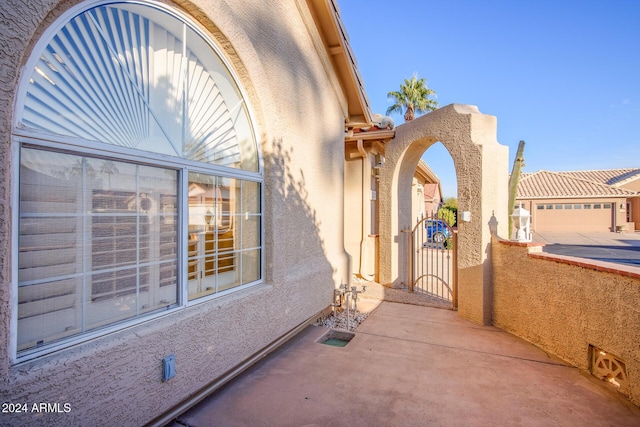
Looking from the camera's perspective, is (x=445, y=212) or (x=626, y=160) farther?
(x=626, y=160)

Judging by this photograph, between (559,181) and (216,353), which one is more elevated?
(559,181)

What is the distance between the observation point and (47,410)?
244cm

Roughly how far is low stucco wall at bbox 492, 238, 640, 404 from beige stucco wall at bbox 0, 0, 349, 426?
3.93 meters

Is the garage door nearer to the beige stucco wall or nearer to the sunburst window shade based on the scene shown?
the beige stucco wall

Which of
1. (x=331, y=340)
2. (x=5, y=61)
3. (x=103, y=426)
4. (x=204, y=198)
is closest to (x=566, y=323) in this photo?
(x=331, y=340)

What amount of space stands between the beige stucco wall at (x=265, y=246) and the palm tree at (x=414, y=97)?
2596cm

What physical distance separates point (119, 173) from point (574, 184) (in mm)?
44358

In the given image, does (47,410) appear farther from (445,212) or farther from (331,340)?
(445,212)

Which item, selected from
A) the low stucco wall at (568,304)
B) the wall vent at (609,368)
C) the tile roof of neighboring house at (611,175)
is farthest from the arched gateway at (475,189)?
the tile roof of neighboring house at (611,175)

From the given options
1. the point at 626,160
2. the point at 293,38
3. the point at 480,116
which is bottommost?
the point at 480,116

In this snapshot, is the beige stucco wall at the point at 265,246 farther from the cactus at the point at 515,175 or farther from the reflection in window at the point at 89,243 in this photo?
the cactus at the point at 515,175

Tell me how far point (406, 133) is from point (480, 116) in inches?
97.5

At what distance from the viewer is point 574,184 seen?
116 ft

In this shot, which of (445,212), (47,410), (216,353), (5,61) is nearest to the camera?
(5,61)
